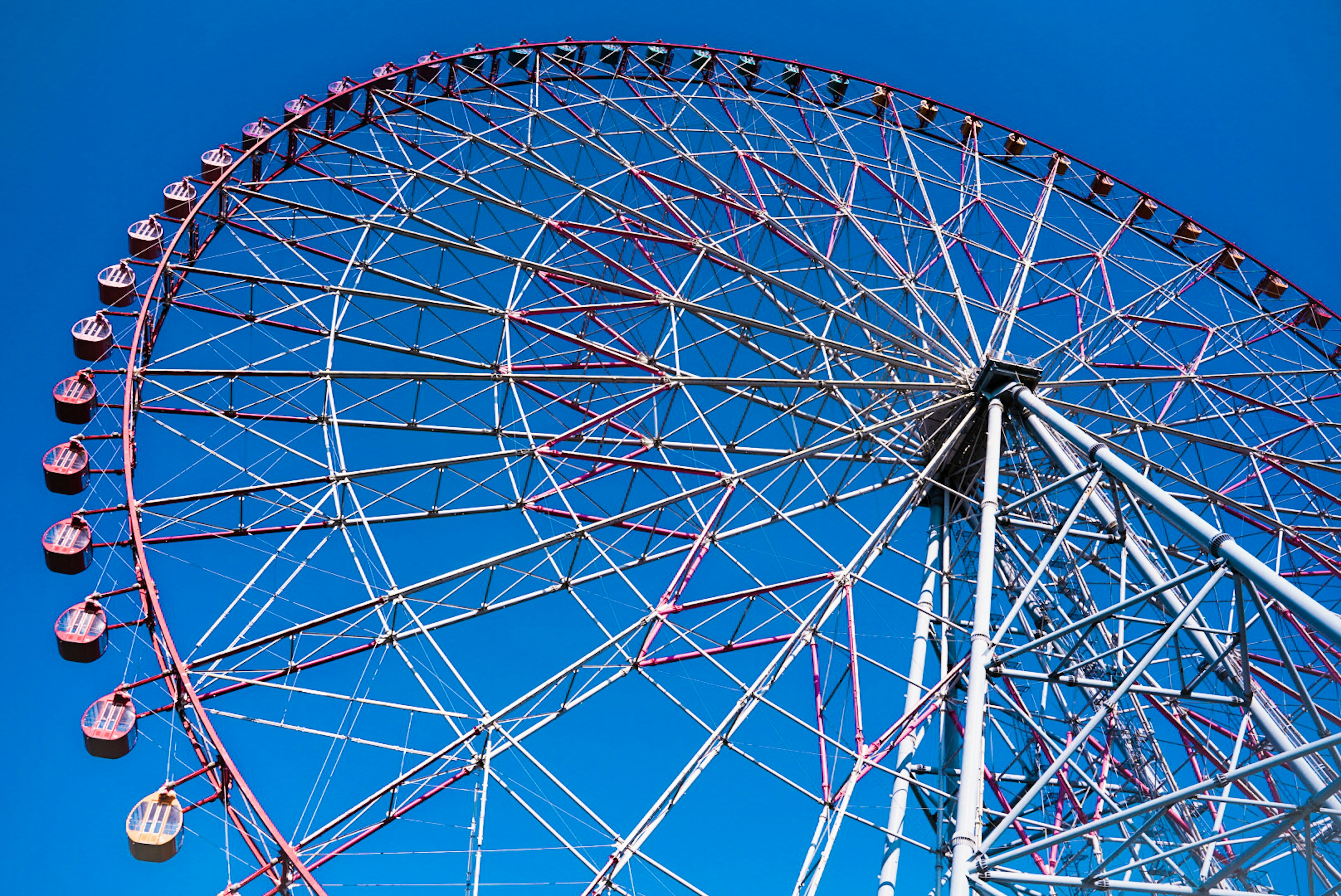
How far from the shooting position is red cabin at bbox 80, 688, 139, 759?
587 inches

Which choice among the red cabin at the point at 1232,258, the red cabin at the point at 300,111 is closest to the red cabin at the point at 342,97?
the red cabin at the point at 300,111

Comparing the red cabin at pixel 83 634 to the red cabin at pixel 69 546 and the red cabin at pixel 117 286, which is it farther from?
the red cabin at pixel 117 286

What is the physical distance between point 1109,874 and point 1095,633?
7943 mm

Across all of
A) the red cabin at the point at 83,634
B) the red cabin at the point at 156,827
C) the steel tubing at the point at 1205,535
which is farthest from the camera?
the red cabin at the point at 83,634

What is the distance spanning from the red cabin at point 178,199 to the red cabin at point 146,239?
0.31 metres

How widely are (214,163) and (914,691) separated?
1533 cm

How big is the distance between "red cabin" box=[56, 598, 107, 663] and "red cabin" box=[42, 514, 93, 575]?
39.3 inches

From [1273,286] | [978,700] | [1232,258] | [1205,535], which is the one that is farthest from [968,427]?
[1273,286]

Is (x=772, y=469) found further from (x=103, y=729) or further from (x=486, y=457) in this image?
(x=103, y=729)

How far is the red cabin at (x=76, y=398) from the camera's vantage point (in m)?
18.5

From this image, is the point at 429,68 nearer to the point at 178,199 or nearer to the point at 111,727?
the point at 178,199

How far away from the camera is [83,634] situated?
16203 millimetres

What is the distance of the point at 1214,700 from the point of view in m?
11.8

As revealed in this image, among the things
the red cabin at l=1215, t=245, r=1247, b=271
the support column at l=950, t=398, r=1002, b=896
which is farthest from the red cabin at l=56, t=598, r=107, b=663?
the red cabin at l=1215, t=245, r=1247, b=271
